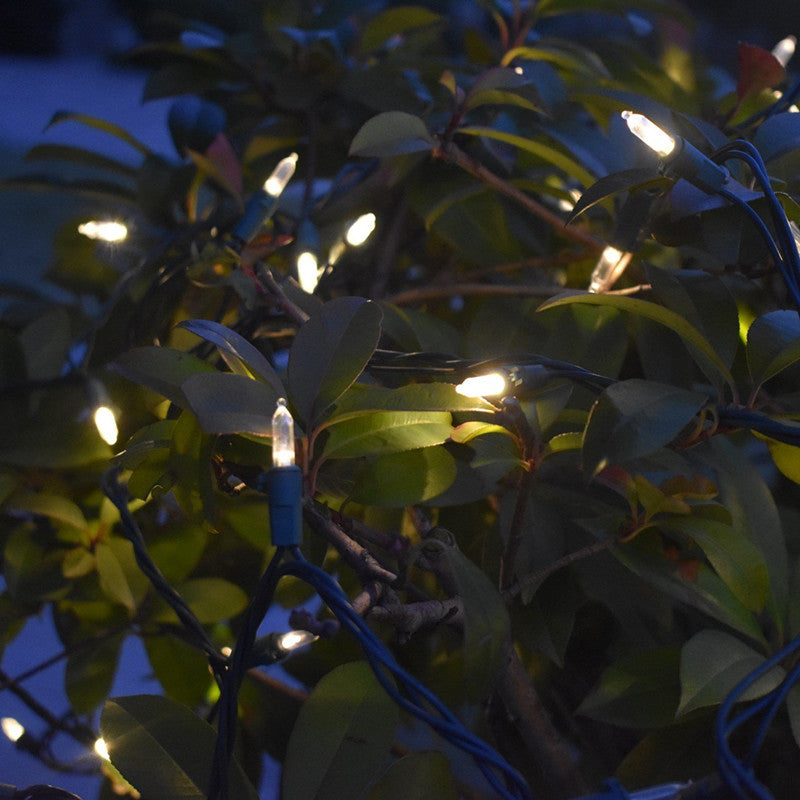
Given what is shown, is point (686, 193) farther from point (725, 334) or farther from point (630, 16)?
point (630, 16)

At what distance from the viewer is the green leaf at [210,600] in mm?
653

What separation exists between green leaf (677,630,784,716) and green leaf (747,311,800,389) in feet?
0.52

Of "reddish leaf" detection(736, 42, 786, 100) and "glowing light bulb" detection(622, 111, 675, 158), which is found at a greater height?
"reddish leaf" detection(736, 42, 786, 100)

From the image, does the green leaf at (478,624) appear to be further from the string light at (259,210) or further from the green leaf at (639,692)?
the string light at (259,210)

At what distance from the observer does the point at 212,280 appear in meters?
0.62

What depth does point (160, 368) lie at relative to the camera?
0.45 metres

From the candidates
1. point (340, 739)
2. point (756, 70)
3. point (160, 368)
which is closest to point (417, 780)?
point (340, 739)

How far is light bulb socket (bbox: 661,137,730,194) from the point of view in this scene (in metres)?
0.45

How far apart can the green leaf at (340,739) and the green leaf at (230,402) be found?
172 mm

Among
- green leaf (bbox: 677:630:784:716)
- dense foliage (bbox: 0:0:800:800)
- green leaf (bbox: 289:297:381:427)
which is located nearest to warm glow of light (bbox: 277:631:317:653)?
dense foliage (bbox: 0:0:800:800)

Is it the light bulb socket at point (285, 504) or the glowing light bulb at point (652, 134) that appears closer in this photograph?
the light bulb socket at point (285, 504)

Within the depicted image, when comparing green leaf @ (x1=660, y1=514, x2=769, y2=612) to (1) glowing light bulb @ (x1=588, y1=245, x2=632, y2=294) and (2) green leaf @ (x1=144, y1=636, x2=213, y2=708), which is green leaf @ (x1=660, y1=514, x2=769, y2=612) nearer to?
(1) glowing light bulb @ (x1=588, y1=245, x2=632, y2=294)

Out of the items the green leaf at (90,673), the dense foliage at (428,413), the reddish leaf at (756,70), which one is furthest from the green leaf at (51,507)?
the reddish leaf at (756,70)

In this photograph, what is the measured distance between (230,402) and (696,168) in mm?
295
